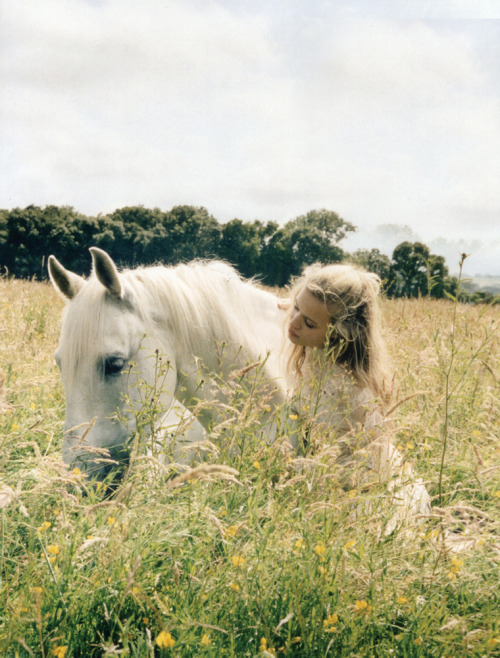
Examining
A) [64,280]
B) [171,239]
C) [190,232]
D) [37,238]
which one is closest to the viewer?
[64,280]

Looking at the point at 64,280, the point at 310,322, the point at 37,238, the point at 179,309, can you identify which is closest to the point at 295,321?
the point at 310,322

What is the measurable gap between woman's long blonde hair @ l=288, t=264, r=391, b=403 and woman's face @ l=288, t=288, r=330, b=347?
0.13 ft

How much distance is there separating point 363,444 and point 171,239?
51.3 meters

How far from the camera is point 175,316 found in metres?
2.72

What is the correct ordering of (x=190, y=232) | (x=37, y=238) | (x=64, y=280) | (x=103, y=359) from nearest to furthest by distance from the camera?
(x=103, y=359)
(x=64, y=280)
(x=37, y=238)
(x=190, y=232)

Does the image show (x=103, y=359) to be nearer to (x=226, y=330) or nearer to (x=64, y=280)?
(x=64, y=280)

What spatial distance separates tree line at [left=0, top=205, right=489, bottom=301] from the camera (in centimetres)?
4475

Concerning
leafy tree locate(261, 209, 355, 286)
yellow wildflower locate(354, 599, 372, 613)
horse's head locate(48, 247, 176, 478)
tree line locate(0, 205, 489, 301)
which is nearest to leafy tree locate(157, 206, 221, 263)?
tree line locate(0, 205, 489, 301)

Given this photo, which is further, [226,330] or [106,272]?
[226,330]

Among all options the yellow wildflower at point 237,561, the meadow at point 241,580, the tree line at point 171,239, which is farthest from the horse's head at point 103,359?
the tree line at point 171,239

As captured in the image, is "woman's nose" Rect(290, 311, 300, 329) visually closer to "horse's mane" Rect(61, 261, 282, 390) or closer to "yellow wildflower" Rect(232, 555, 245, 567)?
"horse's mane" Rect(61, 261, 282, 390)

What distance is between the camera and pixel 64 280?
107 inches

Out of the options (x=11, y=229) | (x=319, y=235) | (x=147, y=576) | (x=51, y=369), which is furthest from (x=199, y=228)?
(x=147, y=576)

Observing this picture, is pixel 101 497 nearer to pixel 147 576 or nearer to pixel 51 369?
pixel 147 576
